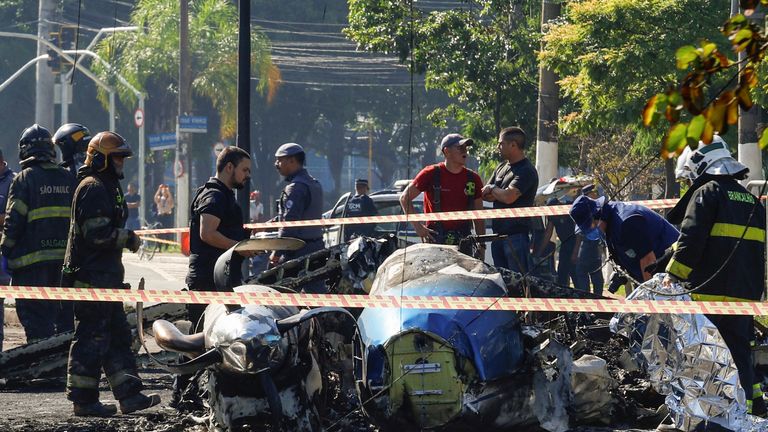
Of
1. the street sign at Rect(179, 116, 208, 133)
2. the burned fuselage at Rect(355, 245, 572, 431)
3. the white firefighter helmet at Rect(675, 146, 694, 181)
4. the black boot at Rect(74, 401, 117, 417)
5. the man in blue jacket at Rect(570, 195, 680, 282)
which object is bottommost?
the black boot at Rect(74, 401, 117, 417)

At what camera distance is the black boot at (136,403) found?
309 inches

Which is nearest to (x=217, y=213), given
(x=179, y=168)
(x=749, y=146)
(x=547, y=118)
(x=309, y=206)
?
(x=309, y=206)

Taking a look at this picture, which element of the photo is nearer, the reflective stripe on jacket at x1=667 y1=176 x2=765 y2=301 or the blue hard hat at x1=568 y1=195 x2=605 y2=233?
the reflective stripe on jacket at x1=667 y1=176 x2=765 y2=301

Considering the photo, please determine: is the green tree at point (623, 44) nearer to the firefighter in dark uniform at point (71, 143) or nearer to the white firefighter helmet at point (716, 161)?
the firefighter in dark uniform at point (71, 143)

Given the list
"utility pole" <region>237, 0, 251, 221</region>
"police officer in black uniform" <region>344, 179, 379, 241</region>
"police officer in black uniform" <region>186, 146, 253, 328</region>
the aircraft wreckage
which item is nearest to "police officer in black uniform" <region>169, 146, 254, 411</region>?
"police officer in black uniform" <region>186, 146, 253, 328</region>

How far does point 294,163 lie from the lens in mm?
10469

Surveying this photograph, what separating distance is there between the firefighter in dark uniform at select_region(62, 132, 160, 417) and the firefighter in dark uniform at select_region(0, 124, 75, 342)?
1461 millimetres

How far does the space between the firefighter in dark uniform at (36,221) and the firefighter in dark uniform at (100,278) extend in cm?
146

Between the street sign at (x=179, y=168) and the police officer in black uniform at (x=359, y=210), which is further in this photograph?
the street sign at (x=179, y=168)

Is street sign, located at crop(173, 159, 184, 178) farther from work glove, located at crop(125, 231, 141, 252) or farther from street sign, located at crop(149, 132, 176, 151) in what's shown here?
work glove, located at crop(125, 231, 141, 252)

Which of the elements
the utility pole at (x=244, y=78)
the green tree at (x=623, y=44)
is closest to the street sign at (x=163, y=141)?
the green tree at (x=623, y=44)

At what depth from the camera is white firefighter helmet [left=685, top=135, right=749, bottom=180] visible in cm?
711

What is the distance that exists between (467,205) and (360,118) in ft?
159

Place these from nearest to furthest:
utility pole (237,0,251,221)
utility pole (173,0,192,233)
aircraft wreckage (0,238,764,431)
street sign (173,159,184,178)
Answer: aircraft wreckage (0,238,764,431), utility pole (237,0,251,221), utility pole (173,0,192,233), street sign (173,159,184,178)
